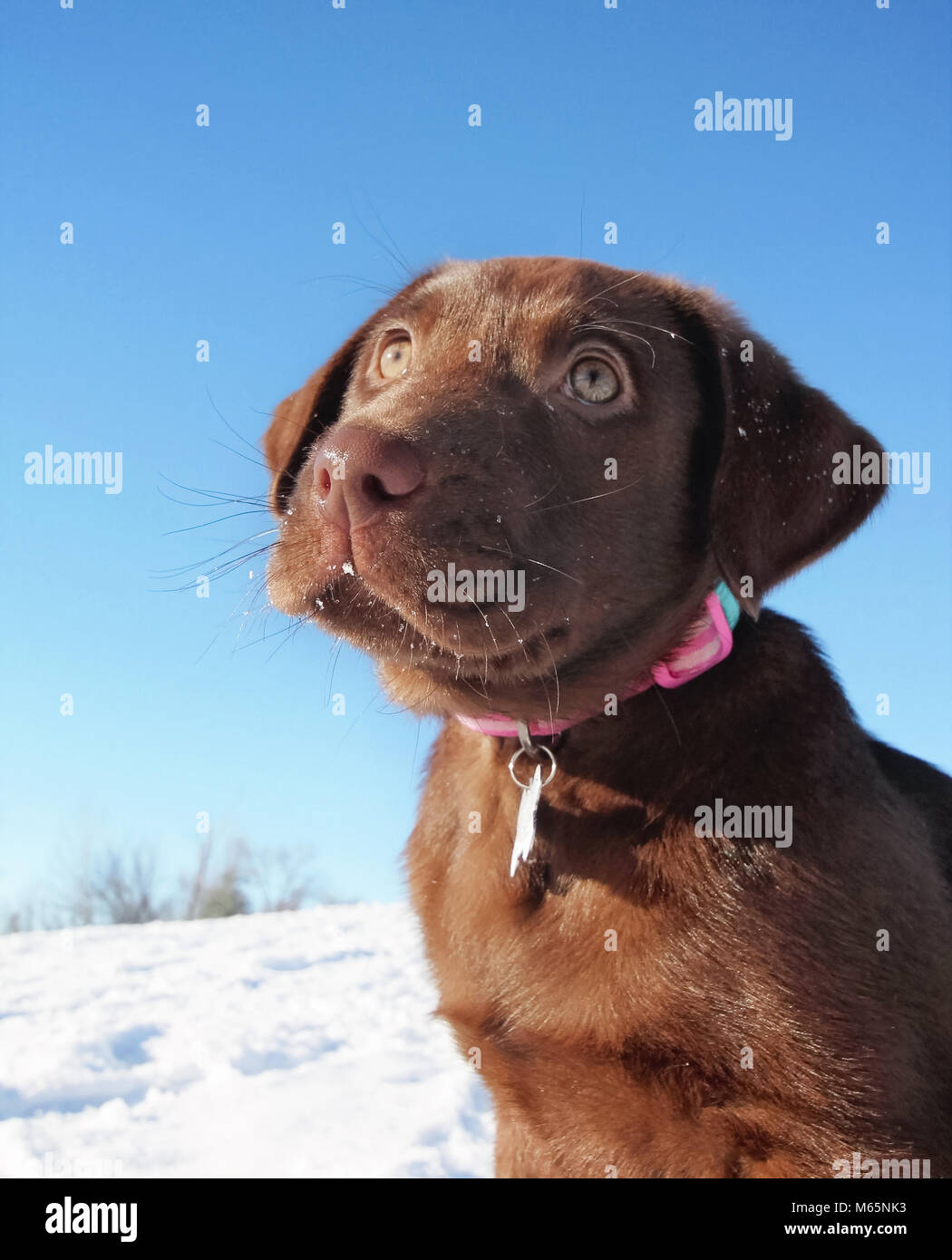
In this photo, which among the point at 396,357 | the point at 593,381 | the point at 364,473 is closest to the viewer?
the point at 364,473

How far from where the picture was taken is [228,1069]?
498 cm

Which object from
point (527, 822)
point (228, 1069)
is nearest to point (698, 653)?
point (527, 822)

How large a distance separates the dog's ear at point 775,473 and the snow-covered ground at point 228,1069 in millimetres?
1912

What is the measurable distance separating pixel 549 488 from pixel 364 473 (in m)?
0.70

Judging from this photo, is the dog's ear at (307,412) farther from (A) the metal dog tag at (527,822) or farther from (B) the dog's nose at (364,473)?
(A) the metal dog tag at (527,822)

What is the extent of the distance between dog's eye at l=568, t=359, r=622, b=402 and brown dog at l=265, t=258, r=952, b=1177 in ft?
0.03

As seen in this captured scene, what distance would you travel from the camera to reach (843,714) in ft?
10.3

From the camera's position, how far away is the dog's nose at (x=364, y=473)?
8.17ft

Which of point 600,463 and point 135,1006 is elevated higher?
point 600,463

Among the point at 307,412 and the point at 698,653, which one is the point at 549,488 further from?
the point at 307,412
